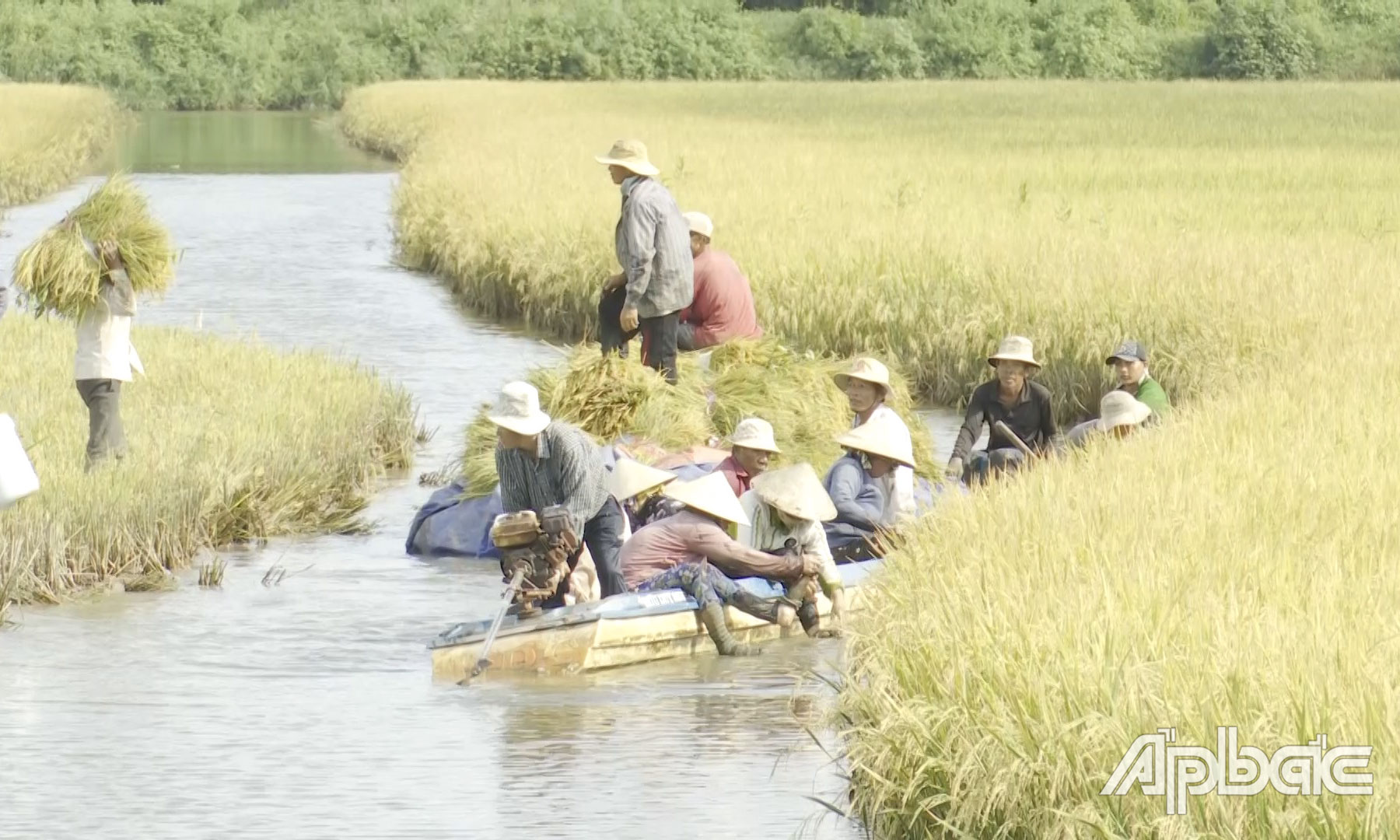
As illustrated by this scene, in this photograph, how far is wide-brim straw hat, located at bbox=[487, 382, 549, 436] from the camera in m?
9.83

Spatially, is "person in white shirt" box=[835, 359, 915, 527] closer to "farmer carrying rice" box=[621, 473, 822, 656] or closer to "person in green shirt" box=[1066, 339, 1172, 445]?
"farmer carrying rice" box=[621, 473, 822, 656]

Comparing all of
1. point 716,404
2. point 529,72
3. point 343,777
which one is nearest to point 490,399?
point 716,404

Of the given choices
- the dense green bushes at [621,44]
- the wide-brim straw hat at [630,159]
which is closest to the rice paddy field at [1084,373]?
the wide-brim straw hat at [630,159]

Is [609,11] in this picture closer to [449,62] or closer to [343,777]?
[449,62]

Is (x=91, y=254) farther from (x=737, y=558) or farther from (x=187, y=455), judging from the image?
(x=737, y=558)

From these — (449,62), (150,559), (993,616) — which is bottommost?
(449,62)

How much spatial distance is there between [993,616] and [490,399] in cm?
1012

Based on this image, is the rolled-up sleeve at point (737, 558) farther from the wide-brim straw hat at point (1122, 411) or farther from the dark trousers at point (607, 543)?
the wide-brim straw hat at point (1122, 411)

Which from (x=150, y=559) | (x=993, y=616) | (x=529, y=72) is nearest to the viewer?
(x=993, y=616)

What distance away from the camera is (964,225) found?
848 inches

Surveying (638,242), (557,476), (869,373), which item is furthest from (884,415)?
(638,242)

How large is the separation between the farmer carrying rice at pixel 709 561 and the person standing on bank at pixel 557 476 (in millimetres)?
136

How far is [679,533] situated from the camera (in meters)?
10.4

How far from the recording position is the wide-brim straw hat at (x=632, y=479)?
1114 centimetres
